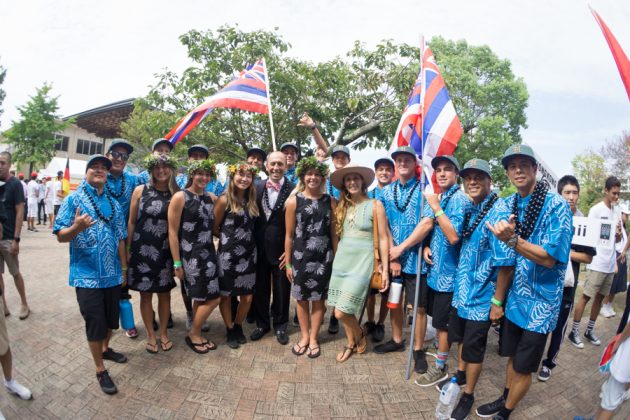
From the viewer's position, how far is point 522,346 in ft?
9.13

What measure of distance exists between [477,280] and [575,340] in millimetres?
3064

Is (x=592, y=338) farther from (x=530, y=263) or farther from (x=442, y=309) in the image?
(x=530, y=263)

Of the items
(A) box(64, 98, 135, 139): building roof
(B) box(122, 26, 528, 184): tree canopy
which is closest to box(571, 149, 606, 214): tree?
(B) box(122, 26, 528, 184): tree canopy

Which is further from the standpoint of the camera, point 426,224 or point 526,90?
point 526,90

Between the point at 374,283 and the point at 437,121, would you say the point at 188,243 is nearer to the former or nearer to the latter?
the point at 374,283

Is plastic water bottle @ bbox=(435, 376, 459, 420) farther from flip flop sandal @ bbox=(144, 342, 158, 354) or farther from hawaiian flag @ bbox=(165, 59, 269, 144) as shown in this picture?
hawaiian flag @ bbox=(165, 59, 269, 144)

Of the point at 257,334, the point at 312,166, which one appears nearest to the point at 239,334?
the point at 257,334

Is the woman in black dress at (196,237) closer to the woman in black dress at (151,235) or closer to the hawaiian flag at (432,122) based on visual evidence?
the woman in black dress at (151,235)

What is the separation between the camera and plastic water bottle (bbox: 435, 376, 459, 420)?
2.79m

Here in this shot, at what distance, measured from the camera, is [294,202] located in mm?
3979

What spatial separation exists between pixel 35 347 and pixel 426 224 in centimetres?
469

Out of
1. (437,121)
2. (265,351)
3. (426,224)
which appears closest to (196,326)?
(265,351)

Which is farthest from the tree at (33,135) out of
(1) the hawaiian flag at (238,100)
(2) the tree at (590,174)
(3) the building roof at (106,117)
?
(2) the tree at (590,174)

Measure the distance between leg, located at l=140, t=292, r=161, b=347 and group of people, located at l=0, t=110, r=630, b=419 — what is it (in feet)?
0.07
